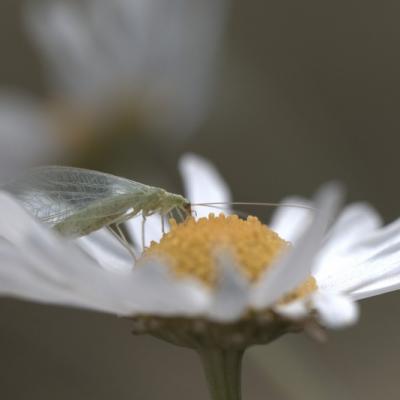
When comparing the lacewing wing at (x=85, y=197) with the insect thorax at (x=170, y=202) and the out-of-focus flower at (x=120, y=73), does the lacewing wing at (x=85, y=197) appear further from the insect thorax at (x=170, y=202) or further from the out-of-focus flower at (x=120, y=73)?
the out-of-focus flower at (x=120, y=73)

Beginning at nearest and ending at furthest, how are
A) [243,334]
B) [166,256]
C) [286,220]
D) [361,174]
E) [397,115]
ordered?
[243,334] → [166,256] → [286,220] → [361,174] → [397,115]

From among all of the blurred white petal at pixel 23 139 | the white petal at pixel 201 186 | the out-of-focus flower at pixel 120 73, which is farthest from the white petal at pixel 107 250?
the blurred white petal at pixel 23 139

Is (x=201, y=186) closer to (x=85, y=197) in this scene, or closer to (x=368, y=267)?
(x=85, y=197)

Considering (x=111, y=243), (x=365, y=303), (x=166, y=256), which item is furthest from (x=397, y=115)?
(x=166, y=256)

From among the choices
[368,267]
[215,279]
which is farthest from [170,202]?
[215,279]

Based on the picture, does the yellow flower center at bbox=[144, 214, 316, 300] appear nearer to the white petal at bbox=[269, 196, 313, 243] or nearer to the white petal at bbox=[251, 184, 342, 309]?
the white petal at bbox=[251, 184, 342, 309]

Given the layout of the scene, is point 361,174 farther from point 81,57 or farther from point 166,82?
point 81,57

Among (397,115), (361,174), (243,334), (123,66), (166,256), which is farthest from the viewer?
(397,115)

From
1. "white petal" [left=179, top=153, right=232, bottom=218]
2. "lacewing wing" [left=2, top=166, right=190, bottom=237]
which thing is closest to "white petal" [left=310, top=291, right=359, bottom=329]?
"lacewing wing" [left=2, top=166, right=190, bottom=237]
